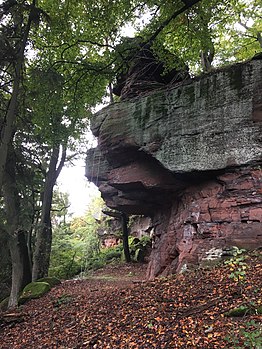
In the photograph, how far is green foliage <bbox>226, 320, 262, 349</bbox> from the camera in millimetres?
3641

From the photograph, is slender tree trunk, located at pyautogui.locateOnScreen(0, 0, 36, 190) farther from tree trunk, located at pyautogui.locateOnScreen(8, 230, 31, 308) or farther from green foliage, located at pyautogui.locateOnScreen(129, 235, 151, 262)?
green foliage, located at pyautogui.locateOnScreen(129, 235, 151, 262)

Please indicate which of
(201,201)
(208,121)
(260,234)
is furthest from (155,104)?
(260,234)

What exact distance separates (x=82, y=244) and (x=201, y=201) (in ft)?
41.2

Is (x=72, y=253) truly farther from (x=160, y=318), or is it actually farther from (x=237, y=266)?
(x=160, y=318)

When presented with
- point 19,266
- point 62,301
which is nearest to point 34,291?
point 19,266

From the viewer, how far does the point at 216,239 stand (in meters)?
8.23

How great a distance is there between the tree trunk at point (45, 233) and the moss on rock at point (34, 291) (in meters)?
2.07

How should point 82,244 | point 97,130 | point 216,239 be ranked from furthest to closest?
point 82,244 → point 97,130 → point 216,239

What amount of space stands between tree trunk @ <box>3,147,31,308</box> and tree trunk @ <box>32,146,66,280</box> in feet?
2.41

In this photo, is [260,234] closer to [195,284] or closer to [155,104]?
[195,284]

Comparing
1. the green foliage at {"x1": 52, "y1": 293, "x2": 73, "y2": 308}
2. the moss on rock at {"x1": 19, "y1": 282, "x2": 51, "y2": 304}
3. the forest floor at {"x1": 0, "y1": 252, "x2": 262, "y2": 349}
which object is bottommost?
the moss on rock at {"x1": 19, "y1": 282, "x2": 51, "y2": 304}

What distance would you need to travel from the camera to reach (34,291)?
10.1m

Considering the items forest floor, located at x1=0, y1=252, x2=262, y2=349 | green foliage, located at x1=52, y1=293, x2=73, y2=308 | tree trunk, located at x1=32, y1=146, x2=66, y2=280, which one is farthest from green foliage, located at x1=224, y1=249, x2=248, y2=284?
tree trunk, located at x1=32, y1=146, x2=66, y2=280

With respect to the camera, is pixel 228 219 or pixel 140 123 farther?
pixel 140 123
